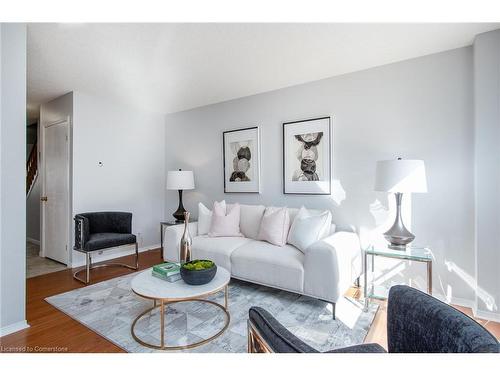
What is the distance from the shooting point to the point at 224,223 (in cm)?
321

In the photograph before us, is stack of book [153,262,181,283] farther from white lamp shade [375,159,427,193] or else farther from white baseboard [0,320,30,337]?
white lamp shade [375,159,427,193]

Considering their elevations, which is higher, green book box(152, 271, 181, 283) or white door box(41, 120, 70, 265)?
white door box(41, 120, 70, 265)

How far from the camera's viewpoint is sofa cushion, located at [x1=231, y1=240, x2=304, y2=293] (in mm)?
2336

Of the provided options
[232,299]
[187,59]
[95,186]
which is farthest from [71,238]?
[187,59]

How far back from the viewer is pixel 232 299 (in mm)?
2500

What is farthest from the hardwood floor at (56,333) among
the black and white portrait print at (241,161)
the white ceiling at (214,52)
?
the white ceiling at (214,52)

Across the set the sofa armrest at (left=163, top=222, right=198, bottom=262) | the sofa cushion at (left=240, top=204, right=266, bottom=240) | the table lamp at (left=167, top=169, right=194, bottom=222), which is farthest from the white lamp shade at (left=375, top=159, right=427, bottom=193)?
the table lamp at (left=167, top=169, right=194, bottom=222)

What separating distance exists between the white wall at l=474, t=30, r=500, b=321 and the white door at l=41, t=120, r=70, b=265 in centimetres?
467

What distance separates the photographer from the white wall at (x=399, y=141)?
235 cm

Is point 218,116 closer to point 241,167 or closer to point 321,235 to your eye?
point 241,167

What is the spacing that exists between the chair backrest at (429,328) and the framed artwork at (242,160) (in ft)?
8.38

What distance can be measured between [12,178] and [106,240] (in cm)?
138

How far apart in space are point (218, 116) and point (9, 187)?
269cm
